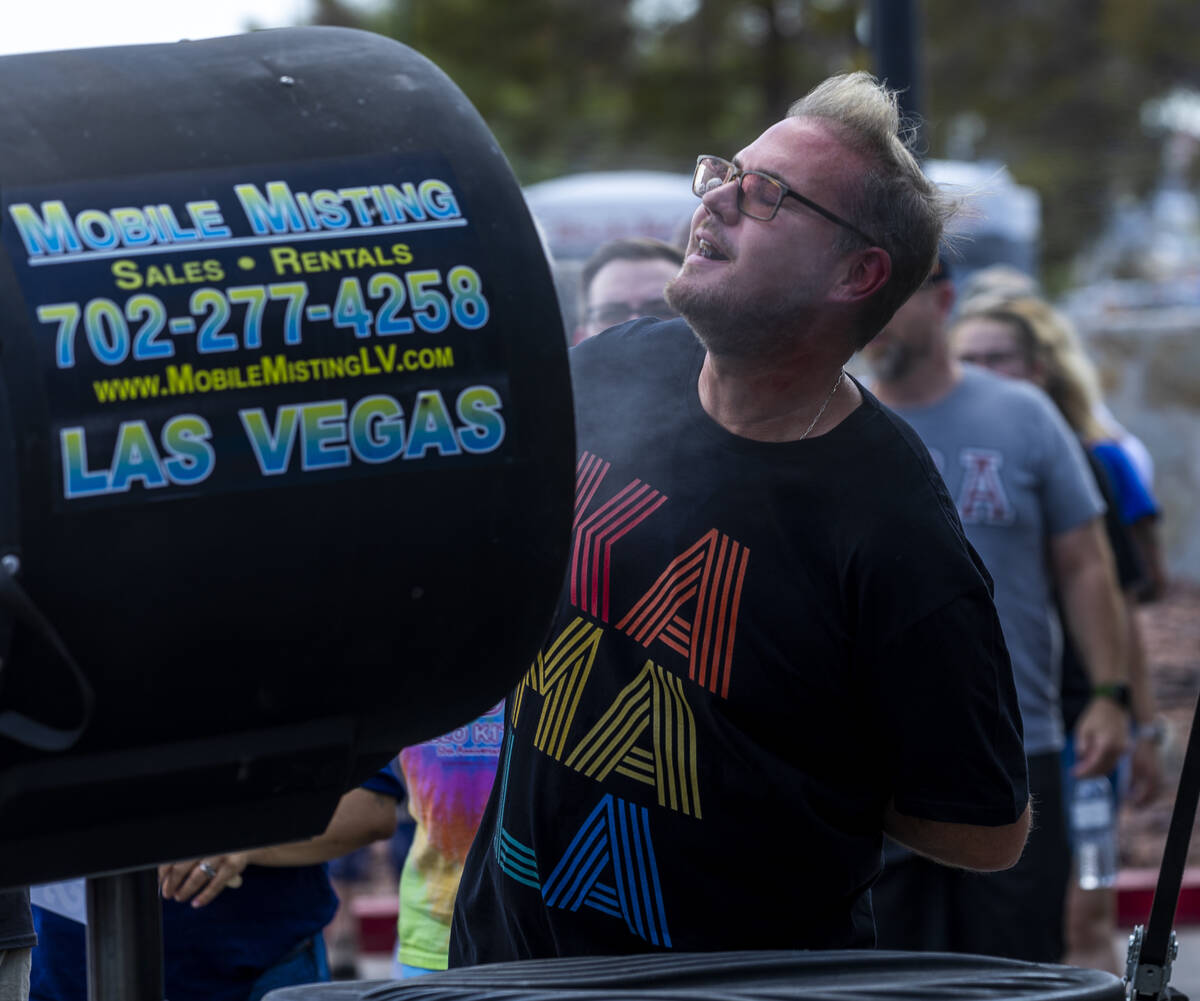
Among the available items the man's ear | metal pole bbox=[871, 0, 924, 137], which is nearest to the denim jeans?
the man's ear

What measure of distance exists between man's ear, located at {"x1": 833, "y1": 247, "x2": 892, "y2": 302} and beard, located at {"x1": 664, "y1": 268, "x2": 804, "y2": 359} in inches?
3.0

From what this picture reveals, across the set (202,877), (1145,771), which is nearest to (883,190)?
(202,877)

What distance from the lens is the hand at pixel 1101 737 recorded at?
451 cm

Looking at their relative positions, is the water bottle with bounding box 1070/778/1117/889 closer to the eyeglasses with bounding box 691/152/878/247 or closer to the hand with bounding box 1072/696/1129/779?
the hand with bounding box 1072/696/1129/779

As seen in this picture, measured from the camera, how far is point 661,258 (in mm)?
3592

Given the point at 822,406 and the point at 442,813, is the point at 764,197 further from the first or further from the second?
the point at 442,813

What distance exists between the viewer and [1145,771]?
514 cm

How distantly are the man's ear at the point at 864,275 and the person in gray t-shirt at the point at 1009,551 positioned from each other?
210 centimetres

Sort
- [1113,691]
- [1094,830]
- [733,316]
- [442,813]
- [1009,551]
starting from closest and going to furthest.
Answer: [733,316]
[442,813]
[1009,551]
[1113,691]
[1094,830]

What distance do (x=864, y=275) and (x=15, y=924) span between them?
125cm

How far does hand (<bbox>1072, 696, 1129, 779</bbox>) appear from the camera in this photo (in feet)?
14.8

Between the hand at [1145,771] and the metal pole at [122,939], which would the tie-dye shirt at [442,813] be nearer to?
the metal pole at [122,939]

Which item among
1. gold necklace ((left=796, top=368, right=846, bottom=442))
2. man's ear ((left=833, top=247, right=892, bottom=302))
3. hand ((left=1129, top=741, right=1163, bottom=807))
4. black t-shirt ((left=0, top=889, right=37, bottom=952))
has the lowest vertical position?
black t-shirt ((left=0, top=889, right=37, bottom=952))

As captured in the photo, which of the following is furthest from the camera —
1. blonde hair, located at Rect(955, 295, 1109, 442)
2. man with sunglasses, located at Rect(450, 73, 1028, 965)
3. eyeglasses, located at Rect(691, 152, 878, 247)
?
blonde hair, located at Rect(955, 295, 1109, 442)
